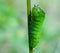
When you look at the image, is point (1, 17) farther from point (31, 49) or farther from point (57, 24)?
point (31, 49)

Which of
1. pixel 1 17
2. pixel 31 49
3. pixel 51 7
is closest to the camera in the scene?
pixel 31 49

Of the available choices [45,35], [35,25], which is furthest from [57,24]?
[35,25]

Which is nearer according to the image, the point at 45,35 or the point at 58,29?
the point at 45,35

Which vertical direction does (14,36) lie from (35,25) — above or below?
below

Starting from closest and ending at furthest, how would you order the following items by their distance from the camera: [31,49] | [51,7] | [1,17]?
[31,49] < [1,17] < [51,7]

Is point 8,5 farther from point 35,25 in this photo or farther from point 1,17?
point 35,25

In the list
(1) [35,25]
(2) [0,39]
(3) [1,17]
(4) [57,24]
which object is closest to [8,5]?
(3) [1,17]

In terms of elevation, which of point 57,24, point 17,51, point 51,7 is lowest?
point 17,51
